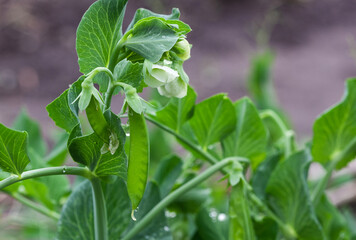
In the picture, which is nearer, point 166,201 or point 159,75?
point 159,75

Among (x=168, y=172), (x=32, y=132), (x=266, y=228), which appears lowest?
(x=266, y=228)

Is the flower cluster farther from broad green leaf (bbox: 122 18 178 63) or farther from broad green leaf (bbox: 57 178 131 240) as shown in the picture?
broad green leaf (bbox: 57 178 131 240)

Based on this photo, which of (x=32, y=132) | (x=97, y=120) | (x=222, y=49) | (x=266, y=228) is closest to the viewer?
(x=97, y=120)

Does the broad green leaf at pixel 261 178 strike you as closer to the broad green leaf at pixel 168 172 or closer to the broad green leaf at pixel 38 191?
the broad green leaf at pixel 168 172

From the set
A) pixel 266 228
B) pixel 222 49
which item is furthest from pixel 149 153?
pixel 222 49

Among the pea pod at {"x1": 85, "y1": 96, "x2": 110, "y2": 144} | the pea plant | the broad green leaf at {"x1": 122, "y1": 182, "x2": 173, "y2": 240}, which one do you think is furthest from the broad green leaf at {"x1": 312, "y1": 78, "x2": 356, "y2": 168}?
the pea pod at {"x1": 85, "y1": 96, "x2": 110, "y2": 144}

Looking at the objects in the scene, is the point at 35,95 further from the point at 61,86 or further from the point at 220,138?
the point at 220,138

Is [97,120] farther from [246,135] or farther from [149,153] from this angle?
[246,135]
